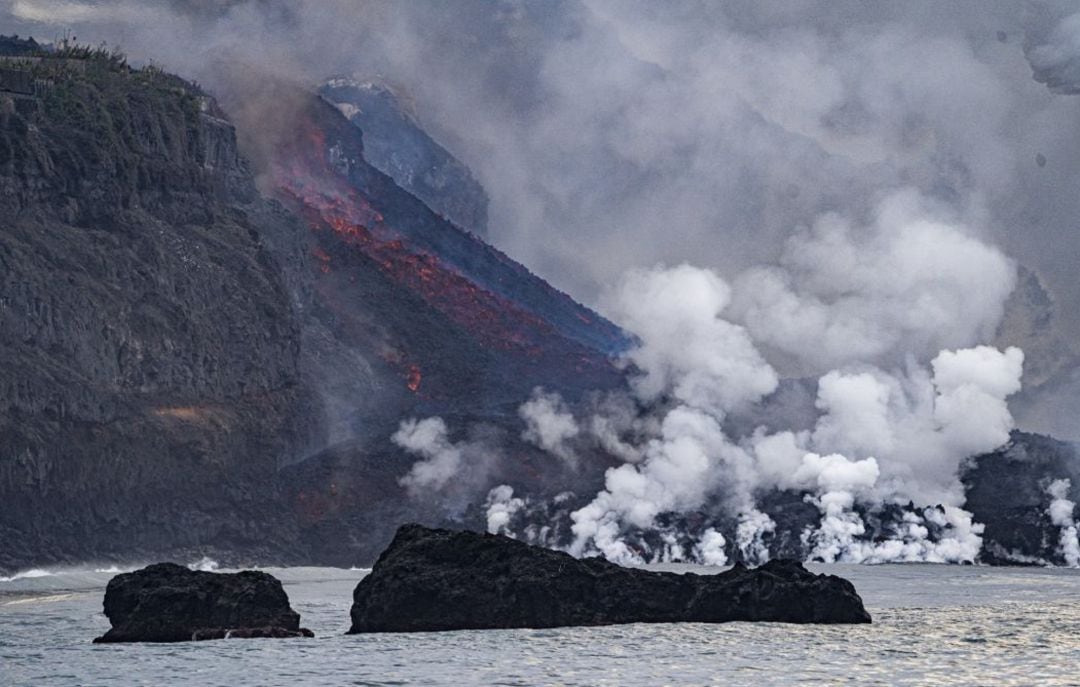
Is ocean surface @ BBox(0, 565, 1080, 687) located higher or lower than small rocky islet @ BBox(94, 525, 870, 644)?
lower

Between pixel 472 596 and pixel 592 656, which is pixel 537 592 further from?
pixel 592 656

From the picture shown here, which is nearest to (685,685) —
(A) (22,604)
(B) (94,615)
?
(B) (94,615)

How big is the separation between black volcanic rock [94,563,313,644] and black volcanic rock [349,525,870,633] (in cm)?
907

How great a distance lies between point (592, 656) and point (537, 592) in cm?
1785

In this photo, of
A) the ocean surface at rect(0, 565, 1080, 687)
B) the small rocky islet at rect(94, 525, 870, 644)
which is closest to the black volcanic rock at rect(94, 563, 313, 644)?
the small rocky islet at rect(94, 525, 870, 644)

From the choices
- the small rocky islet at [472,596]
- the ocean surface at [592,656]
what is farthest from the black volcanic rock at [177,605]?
the ocean surface at [592,656]

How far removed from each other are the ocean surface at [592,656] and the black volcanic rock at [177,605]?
2217 mm

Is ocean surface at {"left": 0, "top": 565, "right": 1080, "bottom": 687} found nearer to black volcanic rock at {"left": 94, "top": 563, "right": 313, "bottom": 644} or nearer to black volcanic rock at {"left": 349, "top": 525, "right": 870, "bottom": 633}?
black volcanic rock at {"left": 349, "top": 525, "right": 870, "bottom": 633}

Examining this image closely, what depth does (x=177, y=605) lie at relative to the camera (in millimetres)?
108062

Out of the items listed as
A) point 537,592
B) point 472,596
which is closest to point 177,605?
point 472,596

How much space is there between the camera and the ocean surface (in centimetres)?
8675

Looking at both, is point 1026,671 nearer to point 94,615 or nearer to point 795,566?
point 795,566

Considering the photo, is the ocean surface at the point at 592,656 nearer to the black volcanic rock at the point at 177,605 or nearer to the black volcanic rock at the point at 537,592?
the black volcanic rock at the point at 537,592

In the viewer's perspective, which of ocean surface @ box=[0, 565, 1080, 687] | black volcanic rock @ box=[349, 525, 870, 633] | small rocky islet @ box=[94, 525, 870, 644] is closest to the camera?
ocean surface @ box=[0, 565, 1080, 687]
